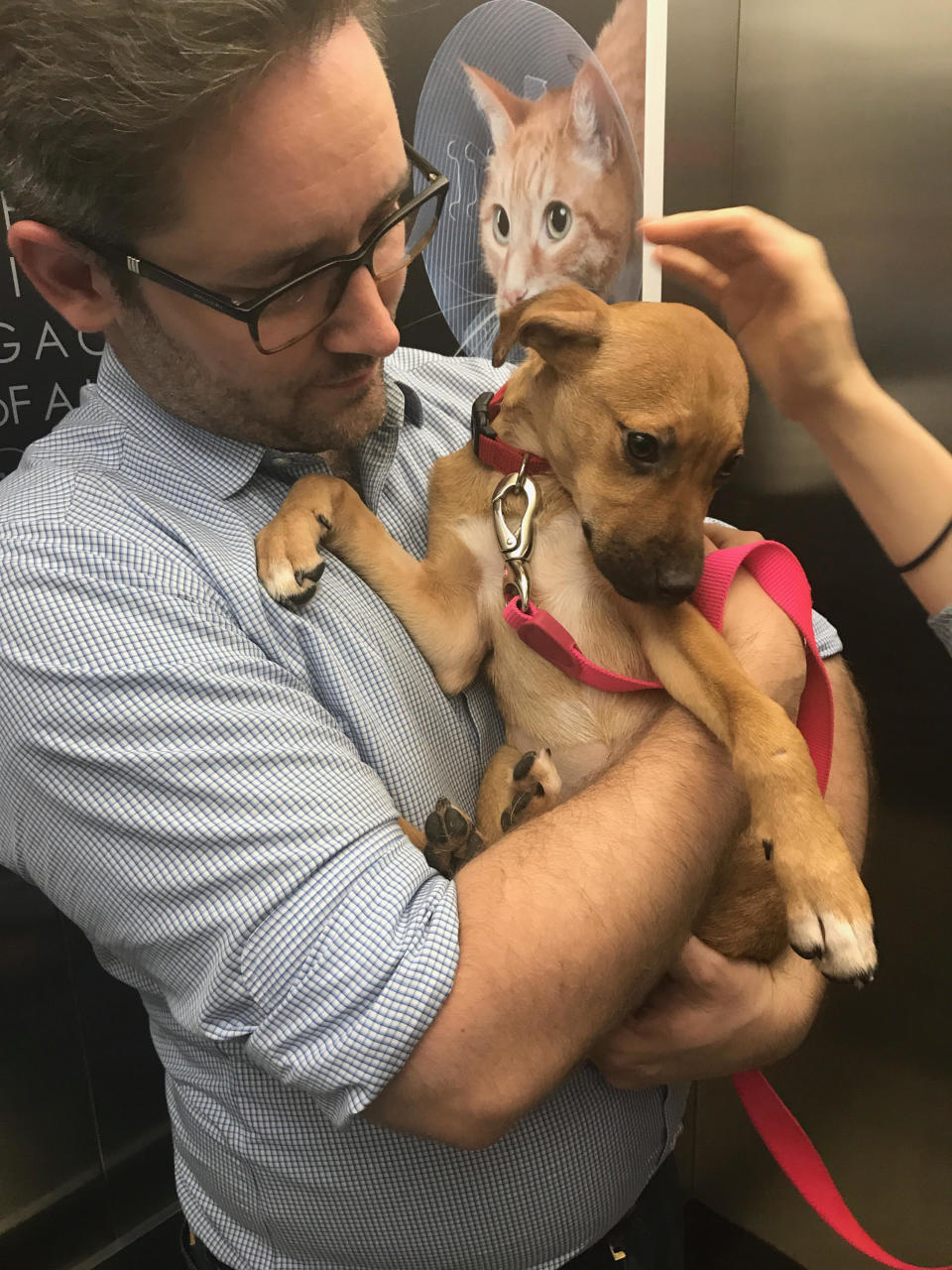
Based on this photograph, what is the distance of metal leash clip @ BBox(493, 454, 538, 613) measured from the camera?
4.50 feet

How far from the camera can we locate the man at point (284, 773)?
94 cm

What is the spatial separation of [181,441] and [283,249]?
0.27 metres

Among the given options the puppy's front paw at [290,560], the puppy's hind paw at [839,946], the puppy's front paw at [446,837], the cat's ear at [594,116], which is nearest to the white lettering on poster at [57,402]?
the puppy's front paw at [290,560]

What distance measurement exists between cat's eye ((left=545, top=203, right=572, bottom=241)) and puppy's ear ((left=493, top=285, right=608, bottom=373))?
843 mm

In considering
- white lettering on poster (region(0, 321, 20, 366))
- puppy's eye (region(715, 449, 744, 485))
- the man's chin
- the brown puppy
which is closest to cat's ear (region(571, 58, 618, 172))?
the brown puppy

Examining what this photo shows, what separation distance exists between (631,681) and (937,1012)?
136cm

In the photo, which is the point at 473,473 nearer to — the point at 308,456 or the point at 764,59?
the point at 308,456

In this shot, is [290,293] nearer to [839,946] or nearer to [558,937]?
[558,937]

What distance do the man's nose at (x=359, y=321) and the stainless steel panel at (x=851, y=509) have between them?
3.61 ft

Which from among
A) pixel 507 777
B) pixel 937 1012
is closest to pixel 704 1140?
pixel 937 1012

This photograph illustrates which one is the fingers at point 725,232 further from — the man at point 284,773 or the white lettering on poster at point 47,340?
the white lettering on poster at point 47,340

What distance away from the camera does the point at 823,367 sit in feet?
4.58

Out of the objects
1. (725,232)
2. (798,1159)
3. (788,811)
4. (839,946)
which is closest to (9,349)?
(725,232)

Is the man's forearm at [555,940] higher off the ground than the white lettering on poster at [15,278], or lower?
lower
